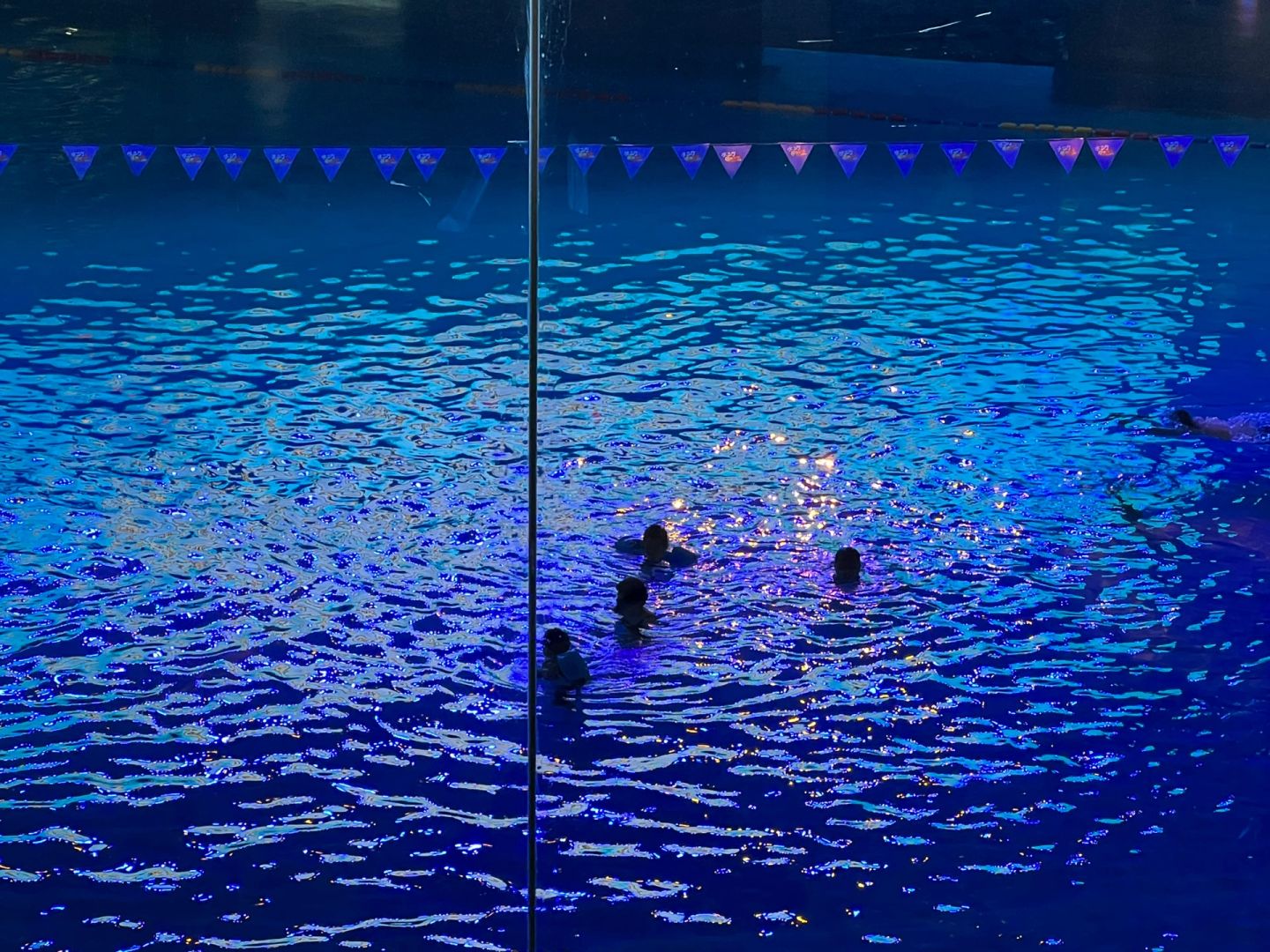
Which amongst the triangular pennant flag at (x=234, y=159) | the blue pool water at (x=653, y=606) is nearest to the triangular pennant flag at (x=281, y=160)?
the triangular pennant flag at (x=234, y=159)

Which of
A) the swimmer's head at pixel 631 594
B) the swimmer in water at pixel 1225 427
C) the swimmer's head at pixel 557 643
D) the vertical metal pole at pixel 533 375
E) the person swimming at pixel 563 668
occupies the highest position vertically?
the vertical metal pole at pixel 533 375

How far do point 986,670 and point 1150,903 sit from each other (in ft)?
5.69

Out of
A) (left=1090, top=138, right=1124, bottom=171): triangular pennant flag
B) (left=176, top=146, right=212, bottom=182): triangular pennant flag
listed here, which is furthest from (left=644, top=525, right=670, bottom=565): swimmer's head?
(left=1090, top=138, right=1124, bottom=171): triangular pennant flag

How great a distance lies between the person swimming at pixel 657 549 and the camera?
7.65m

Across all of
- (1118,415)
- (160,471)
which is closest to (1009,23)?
(1118,415)

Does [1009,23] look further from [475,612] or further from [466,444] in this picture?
[475,612]

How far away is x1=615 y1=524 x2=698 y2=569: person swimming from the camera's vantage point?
25.1ft

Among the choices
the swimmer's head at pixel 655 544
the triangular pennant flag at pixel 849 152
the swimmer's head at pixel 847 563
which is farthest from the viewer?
the triangular pennant flag at pixel 849 152

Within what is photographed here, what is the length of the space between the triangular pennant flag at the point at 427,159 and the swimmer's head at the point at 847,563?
9674mm

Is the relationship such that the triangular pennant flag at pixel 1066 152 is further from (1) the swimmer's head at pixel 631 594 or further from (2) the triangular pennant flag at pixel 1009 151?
(1) the swimmer's head at pixel 631 594

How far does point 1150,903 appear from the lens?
5184mm

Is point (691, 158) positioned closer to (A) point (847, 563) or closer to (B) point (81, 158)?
(B) point (81, 158)

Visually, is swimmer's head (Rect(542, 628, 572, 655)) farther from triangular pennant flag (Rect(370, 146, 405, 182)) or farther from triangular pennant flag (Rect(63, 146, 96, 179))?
triangular pennant flag (Rect(63, 146, 96, 179))

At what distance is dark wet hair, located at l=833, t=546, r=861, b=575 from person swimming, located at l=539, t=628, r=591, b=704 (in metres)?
1.63
